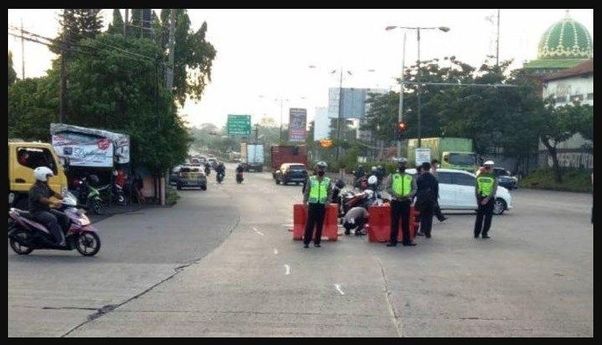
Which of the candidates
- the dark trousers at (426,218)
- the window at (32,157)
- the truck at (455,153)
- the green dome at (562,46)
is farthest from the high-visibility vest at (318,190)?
the green dome at (562,46)

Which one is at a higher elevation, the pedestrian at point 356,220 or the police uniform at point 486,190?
the police uniform at point 486,190

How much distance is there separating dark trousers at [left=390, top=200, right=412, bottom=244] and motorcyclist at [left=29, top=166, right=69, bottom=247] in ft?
20.4

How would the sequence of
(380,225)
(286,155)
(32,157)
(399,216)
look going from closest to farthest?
(399,216) < (380,225) < (32,157) < (286,155)

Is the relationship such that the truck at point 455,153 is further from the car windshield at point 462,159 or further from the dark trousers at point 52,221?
the dark trousers at point 52,221

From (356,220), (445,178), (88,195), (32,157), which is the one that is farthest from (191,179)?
(356,220)

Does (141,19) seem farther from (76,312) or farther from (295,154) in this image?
(295,154)

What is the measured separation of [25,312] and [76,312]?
0.50 meters

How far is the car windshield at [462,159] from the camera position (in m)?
36.9

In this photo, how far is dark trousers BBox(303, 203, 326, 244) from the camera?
15.9 metres

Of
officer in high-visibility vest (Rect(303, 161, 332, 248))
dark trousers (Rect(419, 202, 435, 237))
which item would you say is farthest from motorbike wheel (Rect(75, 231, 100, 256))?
dark trousers (Rect(419, 202, 435, 237))

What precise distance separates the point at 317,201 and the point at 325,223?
5.10 feet

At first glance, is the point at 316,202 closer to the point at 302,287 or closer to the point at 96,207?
the point at 302,287

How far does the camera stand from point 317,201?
15.9 m

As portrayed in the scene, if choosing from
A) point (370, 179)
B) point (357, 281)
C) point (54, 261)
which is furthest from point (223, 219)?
point (357, 281)
